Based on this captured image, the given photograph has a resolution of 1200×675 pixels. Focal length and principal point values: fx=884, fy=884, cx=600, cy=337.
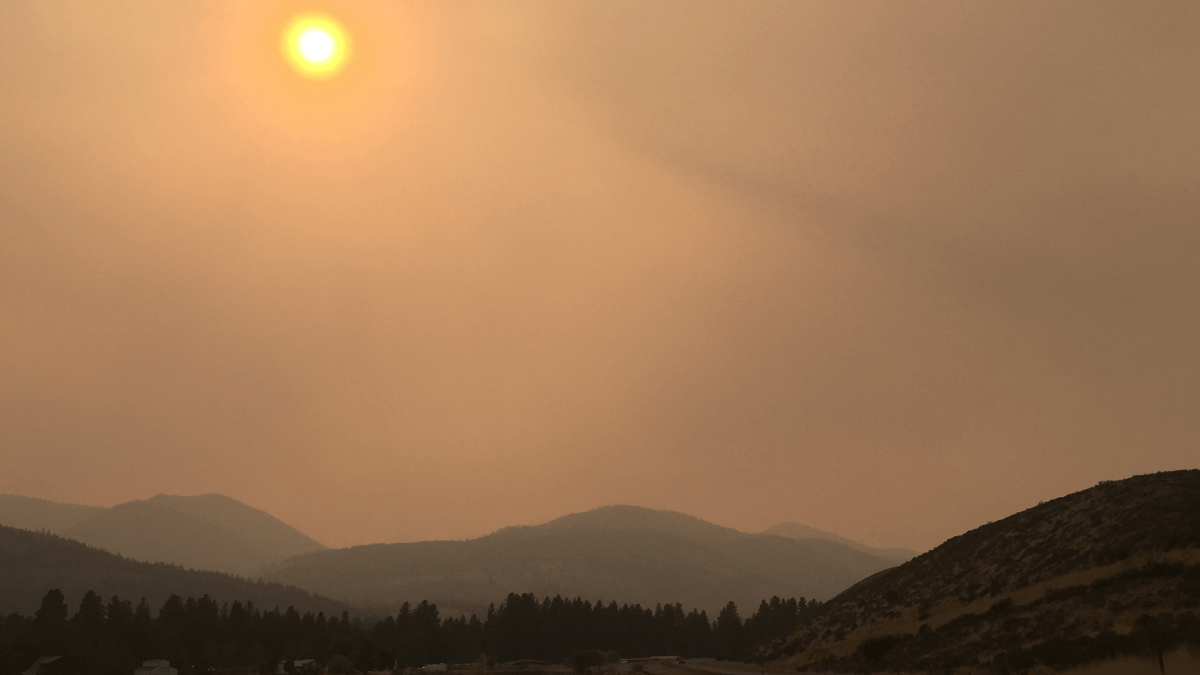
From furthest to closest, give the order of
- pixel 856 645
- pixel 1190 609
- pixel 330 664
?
pixel 330 664, pixel 856 645, pixel 1190 609

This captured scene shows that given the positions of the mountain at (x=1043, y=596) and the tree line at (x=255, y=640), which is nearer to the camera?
the mountain at (x=1043, y=596)

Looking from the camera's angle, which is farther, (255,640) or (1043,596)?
(255,640)

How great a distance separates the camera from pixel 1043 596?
7062cm

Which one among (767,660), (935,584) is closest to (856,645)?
(935,584)

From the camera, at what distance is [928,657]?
68.2m

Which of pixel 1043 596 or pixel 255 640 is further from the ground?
pixel 1043 596

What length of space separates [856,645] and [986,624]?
24557 mm

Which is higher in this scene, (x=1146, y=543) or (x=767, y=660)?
(x=1146, y=543)

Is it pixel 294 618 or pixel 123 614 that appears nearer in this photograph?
pixel 123 614

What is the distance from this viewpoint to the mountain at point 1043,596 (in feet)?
172

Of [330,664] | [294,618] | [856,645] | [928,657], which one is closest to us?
[928,657]

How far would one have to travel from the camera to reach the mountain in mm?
52500

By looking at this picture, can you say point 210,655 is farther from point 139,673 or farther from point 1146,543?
point 1146,543

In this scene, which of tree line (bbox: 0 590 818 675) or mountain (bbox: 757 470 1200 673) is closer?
mountain (bbox: 757 470 1200 673)
